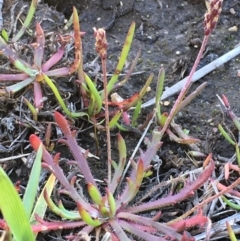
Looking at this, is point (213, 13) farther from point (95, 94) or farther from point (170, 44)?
point (170, 44)

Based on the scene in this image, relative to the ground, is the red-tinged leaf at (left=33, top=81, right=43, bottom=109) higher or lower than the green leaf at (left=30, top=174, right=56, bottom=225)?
higher

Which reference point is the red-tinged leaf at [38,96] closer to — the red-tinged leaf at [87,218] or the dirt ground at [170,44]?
the dirt ground at [170,44]

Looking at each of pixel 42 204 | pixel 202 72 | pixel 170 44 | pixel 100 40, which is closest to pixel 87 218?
pixel 42 204

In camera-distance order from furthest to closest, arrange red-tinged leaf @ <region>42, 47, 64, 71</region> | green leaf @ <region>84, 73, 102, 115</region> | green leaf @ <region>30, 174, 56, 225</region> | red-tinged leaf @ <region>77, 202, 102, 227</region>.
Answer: red-tinged leaf @ <region>42, 47, 64, 71</region>
green leaf @ <region>84, 73, 102, 115</region>
green leaf @ <region>30, 174, 56, 225</region>
red-tinged leaf @ <region>77, 202, 102, 227</region>

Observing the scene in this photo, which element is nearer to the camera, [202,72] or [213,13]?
[213,13]

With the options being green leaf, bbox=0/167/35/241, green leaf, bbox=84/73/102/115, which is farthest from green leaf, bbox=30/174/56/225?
green leaf, bbox=84/73/102/115

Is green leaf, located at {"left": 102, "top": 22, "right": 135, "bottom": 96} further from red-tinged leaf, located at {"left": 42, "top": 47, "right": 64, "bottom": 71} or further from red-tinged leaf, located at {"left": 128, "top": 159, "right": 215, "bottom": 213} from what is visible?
red-tinged leaf, located at {"left": 128, "top": 159, "right": 215, "bottom": 213}
